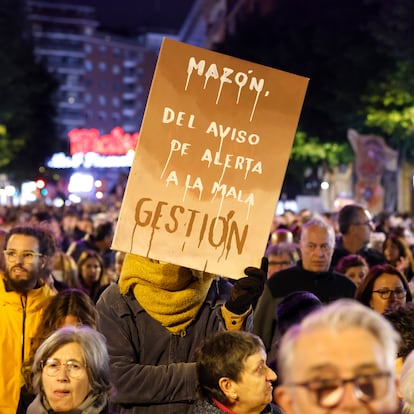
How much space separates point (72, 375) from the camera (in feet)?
15.0

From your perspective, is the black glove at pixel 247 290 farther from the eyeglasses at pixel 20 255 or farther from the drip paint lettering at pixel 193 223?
the eyeglasses at pixel 20 255

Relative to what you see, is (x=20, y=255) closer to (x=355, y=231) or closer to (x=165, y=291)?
(x=165, y=291)

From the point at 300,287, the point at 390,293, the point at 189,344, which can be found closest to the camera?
the point at 189,344

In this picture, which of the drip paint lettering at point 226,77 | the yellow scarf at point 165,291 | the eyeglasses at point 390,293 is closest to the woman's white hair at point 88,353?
the yellow scarf at point 165,291

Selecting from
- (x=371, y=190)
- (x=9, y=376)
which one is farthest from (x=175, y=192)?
(x=371, y=190)

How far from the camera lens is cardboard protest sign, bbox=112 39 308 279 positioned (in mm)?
4762

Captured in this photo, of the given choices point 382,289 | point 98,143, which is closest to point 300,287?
point 382,289

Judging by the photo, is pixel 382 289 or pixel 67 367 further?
pixel 382 289

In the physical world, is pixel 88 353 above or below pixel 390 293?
below

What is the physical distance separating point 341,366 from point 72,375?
2.56m

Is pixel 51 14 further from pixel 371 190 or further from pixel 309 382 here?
pixel 309 382

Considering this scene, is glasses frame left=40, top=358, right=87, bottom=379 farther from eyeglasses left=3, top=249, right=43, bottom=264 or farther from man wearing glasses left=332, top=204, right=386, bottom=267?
man wearing glasses left=332, top=204, right=386, bottom=267

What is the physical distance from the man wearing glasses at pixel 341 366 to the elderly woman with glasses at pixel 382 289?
4.22m

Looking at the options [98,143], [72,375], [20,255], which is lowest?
[72,375]
